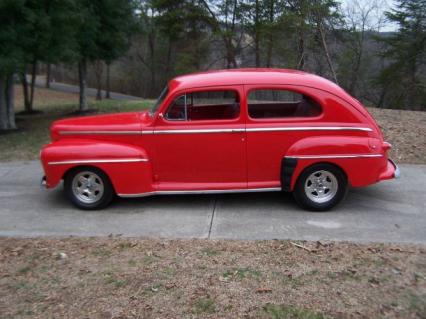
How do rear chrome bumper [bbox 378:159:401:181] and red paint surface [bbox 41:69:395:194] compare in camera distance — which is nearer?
red paint surface [bbox 41:69:395:194]

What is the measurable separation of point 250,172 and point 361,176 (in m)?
1.40

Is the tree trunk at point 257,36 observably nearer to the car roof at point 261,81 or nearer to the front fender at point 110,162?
the car roof at point 261,81

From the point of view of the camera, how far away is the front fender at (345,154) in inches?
215

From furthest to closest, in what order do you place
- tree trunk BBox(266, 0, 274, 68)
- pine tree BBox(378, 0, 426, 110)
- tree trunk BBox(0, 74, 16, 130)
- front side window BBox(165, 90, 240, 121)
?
pine tree BBox(378, 0, 426, 110) → tree trunk BBox(266, 0, 274, 68) → tree trunk BBox(0, 74, 16, 130) → front side window BBox(165, 90, 240, 121)

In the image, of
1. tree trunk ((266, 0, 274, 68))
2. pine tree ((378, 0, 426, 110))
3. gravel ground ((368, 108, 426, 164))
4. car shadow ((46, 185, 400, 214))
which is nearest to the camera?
car shadow ((46, 185, 400, 214))

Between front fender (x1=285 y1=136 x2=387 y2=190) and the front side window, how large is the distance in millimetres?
960

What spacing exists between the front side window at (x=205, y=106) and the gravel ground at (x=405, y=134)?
398 cm

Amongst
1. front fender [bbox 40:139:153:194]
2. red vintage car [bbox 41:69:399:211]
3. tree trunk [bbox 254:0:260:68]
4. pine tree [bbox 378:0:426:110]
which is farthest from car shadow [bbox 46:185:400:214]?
pine tree [bbox 378:0:426:110]

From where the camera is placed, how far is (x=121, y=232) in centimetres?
509

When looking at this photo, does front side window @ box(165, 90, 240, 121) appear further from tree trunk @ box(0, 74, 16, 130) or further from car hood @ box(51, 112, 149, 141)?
tree trunk @ box(0, 74, 16, 130)

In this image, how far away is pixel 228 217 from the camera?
5.49m

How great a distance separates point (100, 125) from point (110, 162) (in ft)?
1.90

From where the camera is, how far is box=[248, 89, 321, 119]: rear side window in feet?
18.7

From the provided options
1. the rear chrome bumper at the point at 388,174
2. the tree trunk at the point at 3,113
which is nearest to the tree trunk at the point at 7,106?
the tree trunk at the point at 3,113
